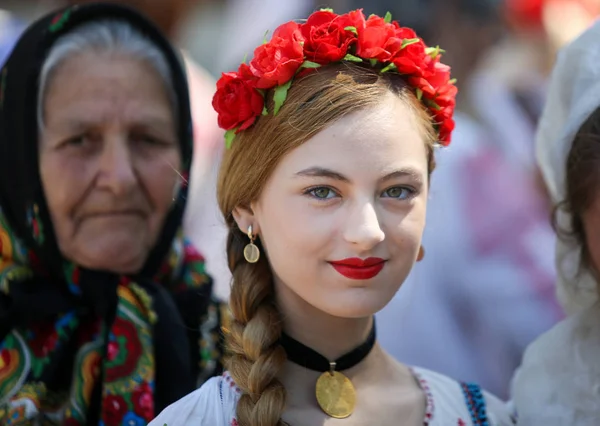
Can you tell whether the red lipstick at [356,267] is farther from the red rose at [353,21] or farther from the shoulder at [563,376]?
the shoulder at [563,376]

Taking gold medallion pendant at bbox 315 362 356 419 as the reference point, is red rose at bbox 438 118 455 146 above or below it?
above

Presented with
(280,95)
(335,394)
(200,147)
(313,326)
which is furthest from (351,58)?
(200,147)

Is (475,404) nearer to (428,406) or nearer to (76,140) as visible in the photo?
(428,406)

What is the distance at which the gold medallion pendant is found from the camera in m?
1.83

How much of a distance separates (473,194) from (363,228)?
7.32ft

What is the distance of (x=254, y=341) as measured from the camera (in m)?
1.81

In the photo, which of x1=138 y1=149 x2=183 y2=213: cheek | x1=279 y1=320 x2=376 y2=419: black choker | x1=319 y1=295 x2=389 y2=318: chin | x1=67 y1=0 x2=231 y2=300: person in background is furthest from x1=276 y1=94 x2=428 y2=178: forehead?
x1=67 y1=0 x2=231 y2=300: person in background

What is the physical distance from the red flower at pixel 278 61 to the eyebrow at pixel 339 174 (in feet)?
0.63

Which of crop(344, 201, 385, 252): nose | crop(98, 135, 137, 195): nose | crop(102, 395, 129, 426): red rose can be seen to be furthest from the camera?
crop(98, 135, 137, 195): nose

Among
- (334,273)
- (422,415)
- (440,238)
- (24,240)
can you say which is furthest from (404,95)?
(440,238)

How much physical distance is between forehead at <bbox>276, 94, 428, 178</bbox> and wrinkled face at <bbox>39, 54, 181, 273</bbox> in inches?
23.4

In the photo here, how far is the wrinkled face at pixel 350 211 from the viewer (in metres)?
1.73

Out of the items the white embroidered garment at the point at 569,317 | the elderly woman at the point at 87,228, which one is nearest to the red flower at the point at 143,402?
the elderly woman at the point at 87,228

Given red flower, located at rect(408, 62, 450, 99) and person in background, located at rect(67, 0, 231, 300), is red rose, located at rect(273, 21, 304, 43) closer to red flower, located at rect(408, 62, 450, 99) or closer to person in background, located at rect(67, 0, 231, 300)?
red flower, located at rect(408, 62, 450, 99)
